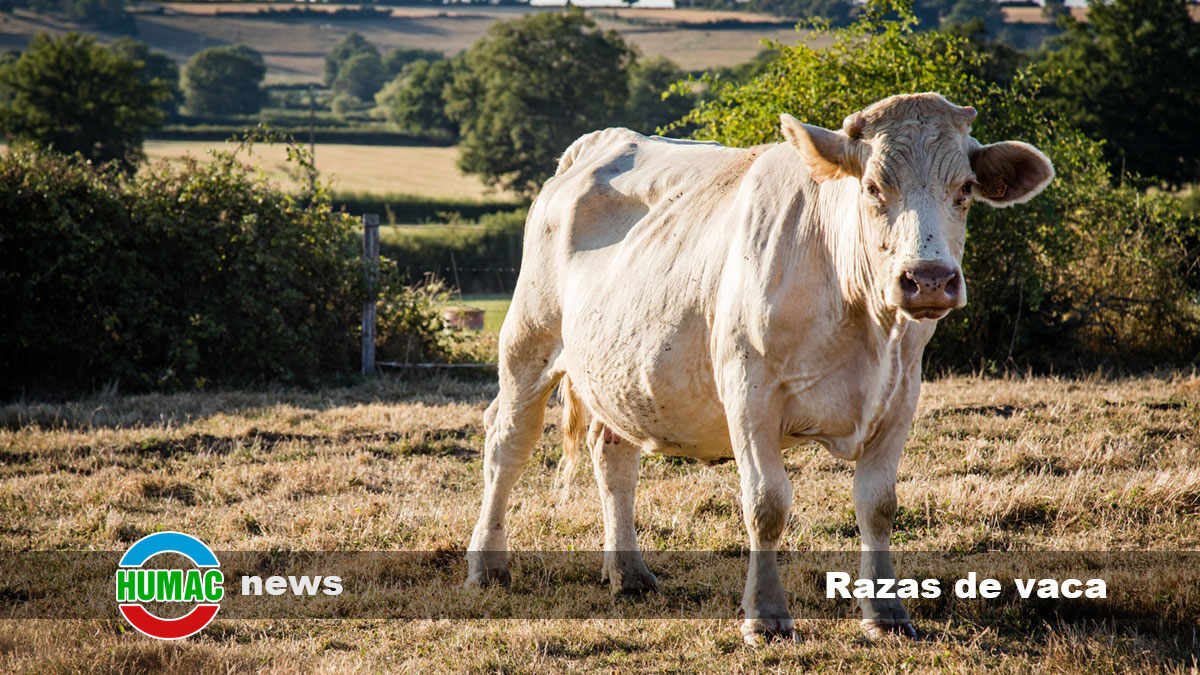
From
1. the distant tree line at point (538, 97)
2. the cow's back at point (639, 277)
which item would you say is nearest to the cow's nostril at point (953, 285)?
the cow's back at point (639, 277)

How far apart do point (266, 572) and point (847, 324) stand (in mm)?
3613

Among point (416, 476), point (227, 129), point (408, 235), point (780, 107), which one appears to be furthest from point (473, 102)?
point (416, 476)

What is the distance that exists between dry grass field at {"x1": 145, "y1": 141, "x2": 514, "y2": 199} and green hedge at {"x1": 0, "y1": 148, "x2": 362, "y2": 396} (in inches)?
1465

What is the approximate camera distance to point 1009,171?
185 inches

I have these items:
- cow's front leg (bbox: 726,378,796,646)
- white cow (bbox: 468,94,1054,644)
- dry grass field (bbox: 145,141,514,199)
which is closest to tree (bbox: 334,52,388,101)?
dry grass field (bbox: 145,141,514,199)

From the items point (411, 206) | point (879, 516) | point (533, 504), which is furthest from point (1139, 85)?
point (879, 516)

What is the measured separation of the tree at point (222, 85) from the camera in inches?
3740

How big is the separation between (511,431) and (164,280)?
7867 millimetres

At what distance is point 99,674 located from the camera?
456 cm

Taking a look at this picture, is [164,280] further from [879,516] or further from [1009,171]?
[1009,171]

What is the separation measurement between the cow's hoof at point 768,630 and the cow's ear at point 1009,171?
6.67 feet

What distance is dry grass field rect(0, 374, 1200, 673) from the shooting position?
4.80 meters

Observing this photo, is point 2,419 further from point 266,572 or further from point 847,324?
point 847,324

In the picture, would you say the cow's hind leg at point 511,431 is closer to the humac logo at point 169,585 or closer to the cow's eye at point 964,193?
the humac logo at point 169,585
